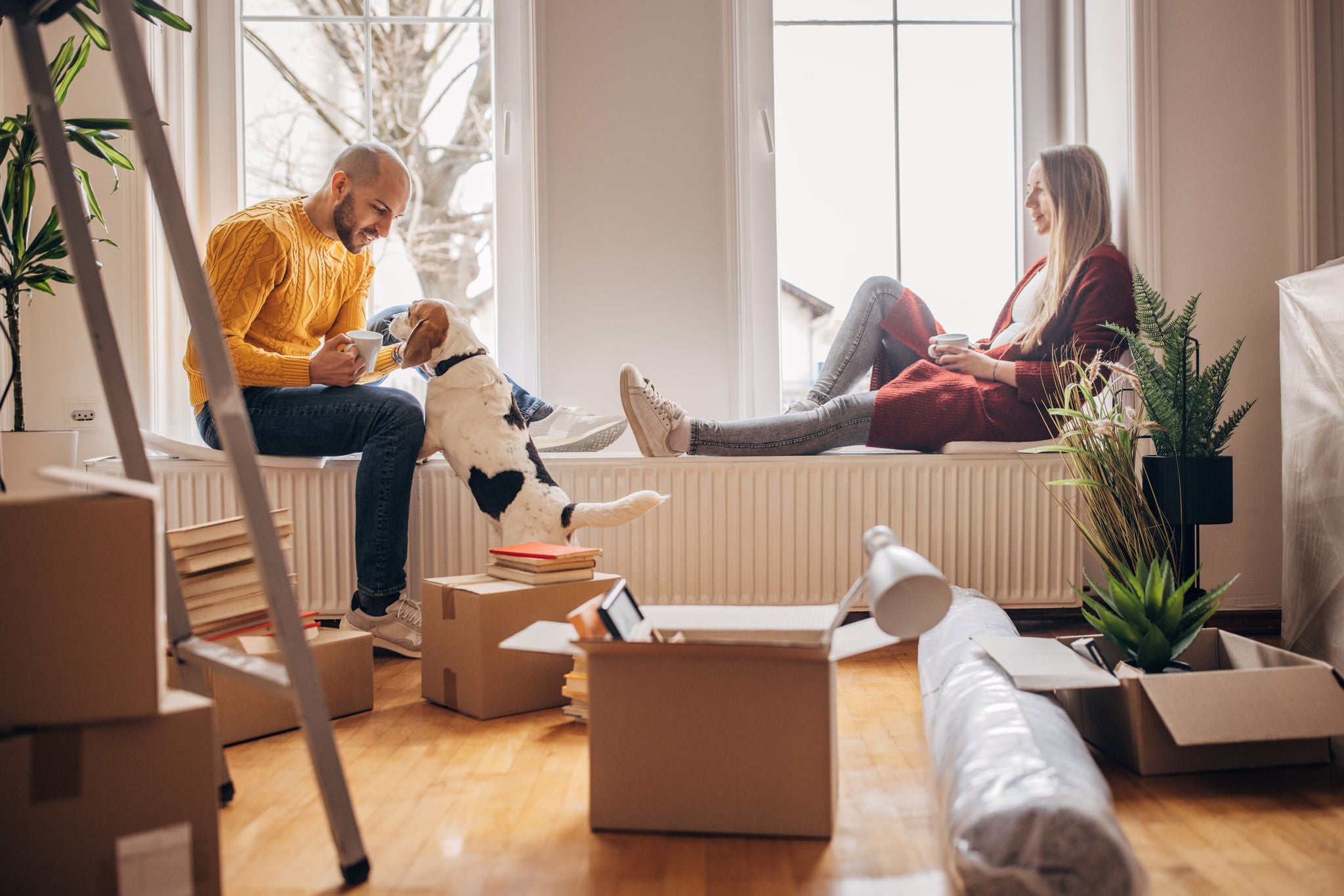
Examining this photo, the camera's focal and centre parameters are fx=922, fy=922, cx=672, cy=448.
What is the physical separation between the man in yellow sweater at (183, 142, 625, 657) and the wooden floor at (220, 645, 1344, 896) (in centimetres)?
62

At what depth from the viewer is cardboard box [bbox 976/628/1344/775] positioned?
1.39 metres

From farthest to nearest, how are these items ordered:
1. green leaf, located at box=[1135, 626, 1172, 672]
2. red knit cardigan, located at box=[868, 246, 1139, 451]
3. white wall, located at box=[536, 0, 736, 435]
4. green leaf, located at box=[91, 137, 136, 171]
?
1. white wall, located at box=[536, 0, 736, 435]
2. red knit cardigan, located at box=[868, 246, 1139, 451]
3. green leaf, located at box=[91, 137, 136, 171]
4. green leaf, located at box=[1135, 626, 1172, 672]

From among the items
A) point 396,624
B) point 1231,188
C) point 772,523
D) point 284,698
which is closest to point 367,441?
point 396,624

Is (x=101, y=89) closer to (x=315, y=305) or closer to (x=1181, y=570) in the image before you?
(x=315, y=305)

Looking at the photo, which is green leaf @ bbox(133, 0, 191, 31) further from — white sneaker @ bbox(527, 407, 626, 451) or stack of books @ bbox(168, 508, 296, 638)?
white sneaker @ bbox(527, 407, 626, 451)

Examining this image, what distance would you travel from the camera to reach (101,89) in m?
2.67

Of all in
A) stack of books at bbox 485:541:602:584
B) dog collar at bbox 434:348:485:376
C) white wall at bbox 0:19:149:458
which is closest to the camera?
stack of books at bbox 485:541:602:584

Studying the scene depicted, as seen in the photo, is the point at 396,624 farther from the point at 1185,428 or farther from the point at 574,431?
the point at 1185,428

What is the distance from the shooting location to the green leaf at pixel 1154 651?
1.58m

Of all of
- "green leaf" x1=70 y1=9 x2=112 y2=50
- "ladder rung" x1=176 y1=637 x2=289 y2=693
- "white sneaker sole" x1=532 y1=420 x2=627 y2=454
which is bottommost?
"ladder rung" x1=176 y1=637 x2=289 y2=693

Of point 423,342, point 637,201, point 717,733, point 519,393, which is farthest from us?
point 637,201

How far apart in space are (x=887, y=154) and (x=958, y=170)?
0.24 m

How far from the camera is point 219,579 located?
64.6 inches

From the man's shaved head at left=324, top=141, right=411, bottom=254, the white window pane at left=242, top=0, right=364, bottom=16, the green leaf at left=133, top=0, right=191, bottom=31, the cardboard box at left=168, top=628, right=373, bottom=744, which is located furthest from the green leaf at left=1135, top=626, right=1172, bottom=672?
the white window pane at left=242, top=0, right=364, bottom=16
